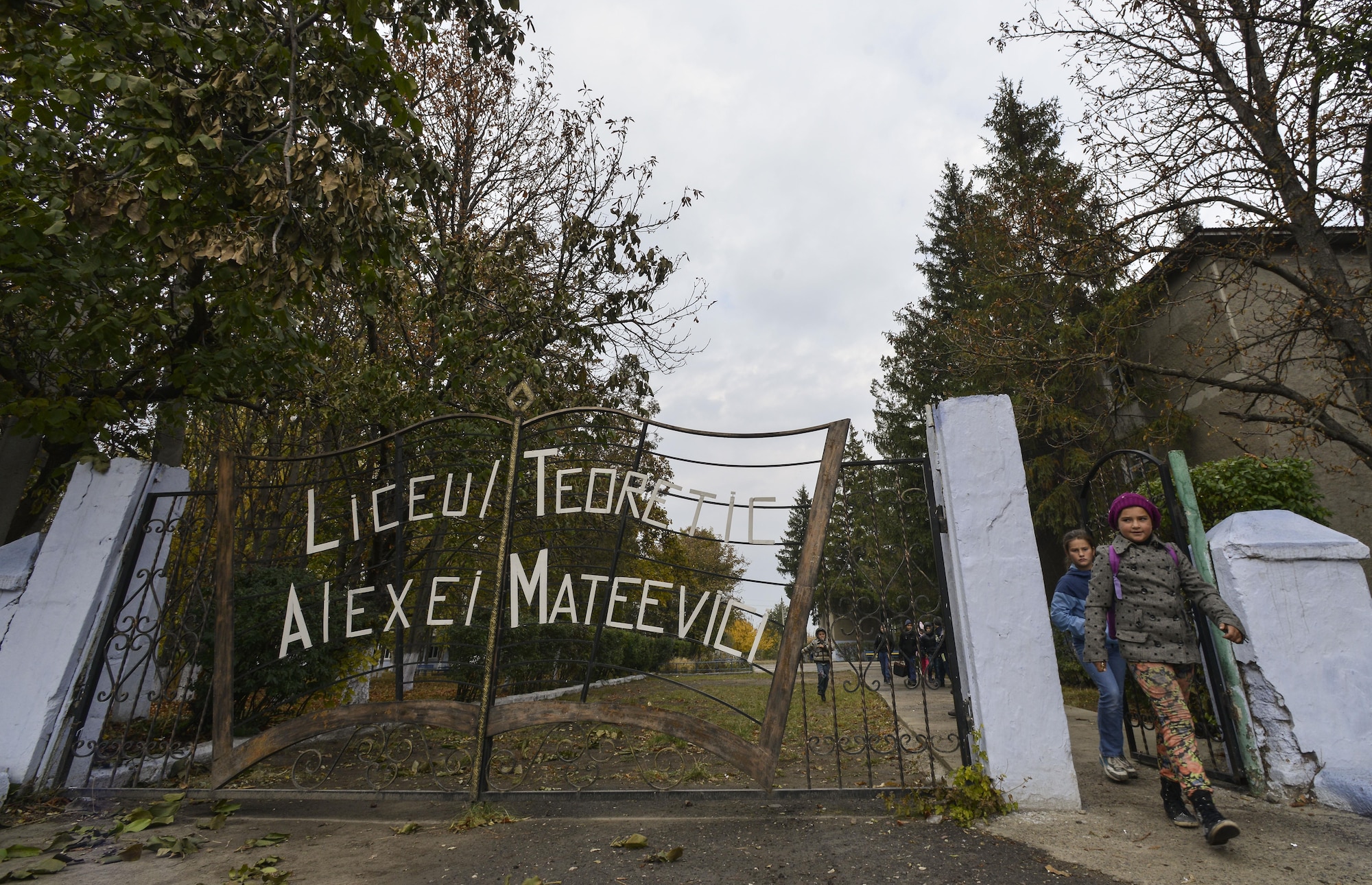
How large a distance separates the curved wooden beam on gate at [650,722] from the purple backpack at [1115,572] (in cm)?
210

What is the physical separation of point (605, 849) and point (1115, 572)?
3172mm

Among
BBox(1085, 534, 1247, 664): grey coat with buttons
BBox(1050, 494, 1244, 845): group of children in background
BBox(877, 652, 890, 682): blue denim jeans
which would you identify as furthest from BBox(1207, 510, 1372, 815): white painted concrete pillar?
BBox(877, 652, 890, 682): blue denim jeans

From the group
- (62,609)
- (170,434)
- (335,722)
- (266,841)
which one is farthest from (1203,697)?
(170,434)

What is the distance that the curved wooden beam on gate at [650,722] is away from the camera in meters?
3.81

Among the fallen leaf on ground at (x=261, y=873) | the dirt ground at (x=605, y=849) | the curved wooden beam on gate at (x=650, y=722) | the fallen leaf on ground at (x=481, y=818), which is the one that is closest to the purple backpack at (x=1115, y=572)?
the dirt ground at (x=605, y=849)

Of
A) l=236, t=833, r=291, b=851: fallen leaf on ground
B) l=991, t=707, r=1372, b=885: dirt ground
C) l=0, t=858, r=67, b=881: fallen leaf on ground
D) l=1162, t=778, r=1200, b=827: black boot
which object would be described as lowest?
l=0, t=858, r=67, b=881: fallen leaf on ground

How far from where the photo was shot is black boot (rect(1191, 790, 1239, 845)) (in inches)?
116

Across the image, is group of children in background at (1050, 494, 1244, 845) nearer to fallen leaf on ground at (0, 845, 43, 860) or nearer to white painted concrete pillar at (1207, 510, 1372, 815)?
white painted concrete pillar at (1207, 510, 1372, 815)

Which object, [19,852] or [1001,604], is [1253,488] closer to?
[1001,604]

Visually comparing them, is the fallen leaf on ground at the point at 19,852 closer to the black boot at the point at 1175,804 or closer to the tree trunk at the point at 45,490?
the tree trunk at the point at 45,490

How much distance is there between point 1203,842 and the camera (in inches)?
124

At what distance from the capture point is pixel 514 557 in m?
4.24

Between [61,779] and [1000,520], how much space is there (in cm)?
642

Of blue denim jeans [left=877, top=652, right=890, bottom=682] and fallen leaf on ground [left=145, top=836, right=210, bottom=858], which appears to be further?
blue denim jeans [left=877, top=652, right=890, bottom=682]
